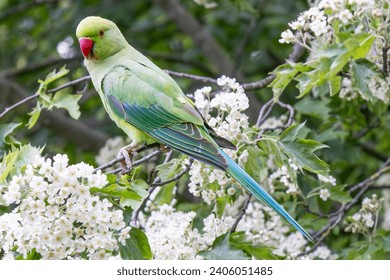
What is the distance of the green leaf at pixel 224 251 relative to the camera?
3205mm

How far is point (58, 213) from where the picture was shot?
284 cm

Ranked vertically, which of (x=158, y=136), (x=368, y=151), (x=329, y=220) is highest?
(x=158, y=136)

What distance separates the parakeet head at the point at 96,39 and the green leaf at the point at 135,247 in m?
1.23

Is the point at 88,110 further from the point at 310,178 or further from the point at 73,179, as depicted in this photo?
the point at 73,179

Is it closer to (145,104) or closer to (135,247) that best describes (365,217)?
(145,104)

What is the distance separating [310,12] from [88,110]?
4.42 m

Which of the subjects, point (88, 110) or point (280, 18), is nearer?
point (280, 18)

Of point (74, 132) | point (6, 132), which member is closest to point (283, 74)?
point (6, 132)

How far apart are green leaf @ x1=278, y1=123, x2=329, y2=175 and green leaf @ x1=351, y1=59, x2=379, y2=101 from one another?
0.29 metres

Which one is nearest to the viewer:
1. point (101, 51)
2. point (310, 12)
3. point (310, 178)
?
point (310, 12)

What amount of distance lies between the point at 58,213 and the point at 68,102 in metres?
1.15

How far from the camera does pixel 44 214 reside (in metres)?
2.86

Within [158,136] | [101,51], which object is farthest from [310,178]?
[101,51]

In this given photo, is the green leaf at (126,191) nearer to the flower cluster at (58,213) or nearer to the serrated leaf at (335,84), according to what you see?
the flower cluster at (58,213)
